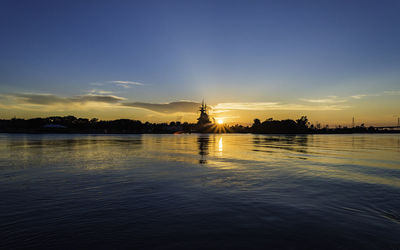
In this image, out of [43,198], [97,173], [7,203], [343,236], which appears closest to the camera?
[343,236]

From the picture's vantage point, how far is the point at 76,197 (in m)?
11.1

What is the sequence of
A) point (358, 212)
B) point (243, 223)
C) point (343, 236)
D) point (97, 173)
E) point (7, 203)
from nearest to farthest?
1. point (343, 236)
2. point (243, 223)
3. point (358, 212)
4. point (7, 203)
5. point (97, 173)

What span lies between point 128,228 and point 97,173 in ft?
37.3

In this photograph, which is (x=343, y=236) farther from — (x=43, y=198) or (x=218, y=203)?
(x=43, y=198)

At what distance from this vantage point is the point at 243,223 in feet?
26.7

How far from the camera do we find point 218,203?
412 inches

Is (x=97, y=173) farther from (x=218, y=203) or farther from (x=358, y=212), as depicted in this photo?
(x=358, y=212)

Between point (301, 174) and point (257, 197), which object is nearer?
point (257, 197)

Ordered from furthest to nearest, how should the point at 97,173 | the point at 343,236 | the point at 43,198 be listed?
the point at 97,173, the point at 43,198, the point at 343,236

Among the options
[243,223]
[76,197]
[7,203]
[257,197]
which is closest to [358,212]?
[257,197]

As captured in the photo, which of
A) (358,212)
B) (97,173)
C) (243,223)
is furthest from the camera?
(97,173)

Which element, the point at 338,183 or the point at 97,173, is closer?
the point at 338,183

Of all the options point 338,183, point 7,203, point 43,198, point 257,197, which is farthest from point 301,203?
point 7,203

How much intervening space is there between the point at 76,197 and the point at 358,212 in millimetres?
12958
